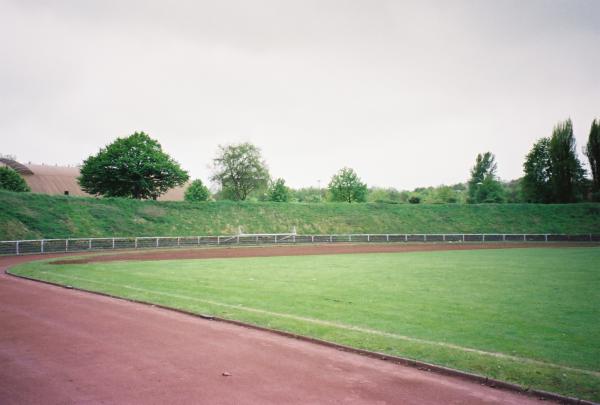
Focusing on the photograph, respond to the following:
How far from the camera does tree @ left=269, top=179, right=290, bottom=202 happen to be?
82.2 metres

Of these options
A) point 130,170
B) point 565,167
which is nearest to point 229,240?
point 130,170

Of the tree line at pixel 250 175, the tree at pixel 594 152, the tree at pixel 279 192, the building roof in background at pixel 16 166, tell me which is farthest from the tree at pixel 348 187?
the building roof in background at pixel 16 166

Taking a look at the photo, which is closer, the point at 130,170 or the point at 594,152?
the point at 130,170

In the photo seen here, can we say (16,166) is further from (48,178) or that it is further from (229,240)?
(229,240)

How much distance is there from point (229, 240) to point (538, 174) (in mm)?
64532

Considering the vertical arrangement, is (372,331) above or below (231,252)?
above

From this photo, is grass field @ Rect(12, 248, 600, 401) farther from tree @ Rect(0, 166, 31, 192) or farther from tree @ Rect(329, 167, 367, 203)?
tree @ Rect(329, 167, 367, 203)

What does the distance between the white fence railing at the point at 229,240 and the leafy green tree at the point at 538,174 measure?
94.2 ft

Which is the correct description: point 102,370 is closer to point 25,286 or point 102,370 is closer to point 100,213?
point 25,286

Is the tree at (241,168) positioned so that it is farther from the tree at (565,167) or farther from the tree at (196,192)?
the tree at (565,167)

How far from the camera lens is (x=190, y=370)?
22.9 ft

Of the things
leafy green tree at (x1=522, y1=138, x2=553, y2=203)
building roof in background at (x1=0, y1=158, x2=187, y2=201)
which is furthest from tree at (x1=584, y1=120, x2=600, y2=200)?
building roof in background at (x1=0, y1=158, x2=187, y2=201)

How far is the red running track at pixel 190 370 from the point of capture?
5.94 metres

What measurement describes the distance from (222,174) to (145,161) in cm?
2811
